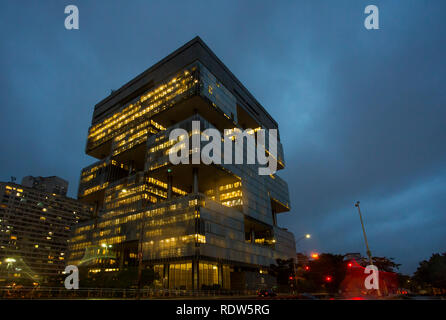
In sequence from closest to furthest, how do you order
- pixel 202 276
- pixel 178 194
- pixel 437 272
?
1. pixel 202 276
2. pixel 437 272
3. pixel 178 194

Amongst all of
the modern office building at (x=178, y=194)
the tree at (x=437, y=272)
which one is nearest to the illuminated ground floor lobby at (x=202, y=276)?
the modern office building at (x=178, y=194)

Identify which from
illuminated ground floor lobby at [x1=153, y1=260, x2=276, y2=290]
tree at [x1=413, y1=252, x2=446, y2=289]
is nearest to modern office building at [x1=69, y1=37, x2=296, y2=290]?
illuminated ground floor lobby at [x1=153, y1=260, x2=276, y2=290]

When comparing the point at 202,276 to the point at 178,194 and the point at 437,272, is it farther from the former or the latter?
the point at 437,272

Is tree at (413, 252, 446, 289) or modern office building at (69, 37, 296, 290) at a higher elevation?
modern office building at (69, 37, 296, 290)

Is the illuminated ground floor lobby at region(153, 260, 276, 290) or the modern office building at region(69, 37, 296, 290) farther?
the modern office building at region(69, 37, 296, 290)

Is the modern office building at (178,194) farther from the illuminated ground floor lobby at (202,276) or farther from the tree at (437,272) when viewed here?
the tree at (437,272)

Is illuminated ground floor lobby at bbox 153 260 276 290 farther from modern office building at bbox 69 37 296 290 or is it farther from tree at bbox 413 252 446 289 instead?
tree at bbox 413 252 446 289

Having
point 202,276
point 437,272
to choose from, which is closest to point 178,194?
point 202,276

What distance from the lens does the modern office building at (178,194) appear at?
7275 cm

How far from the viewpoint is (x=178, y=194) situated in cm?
10488

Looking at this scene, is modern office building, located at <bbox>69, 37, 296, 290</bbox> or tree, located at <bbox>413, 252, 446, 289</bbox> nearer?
tree, located at <bbox>413, 252, 446, 289</bbox>

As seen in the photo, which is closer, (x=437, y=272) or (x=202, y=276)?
(x=202, y=276)

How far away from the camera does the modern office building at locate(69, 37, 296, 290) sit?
72750 mm
